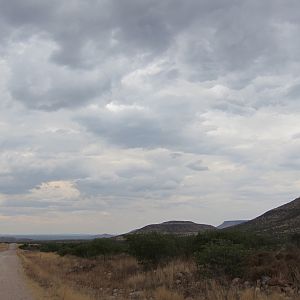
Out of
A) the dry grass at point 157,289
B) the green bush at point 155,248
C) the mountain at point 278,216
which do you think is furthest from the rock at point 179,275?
the mountain at point 278,216

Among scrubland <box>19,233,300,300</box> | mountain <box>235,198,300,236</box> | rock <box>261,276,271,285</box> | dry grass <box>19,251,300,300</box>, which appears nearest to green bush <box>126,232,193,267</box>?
dry grass <box>19,251,300,300</box>

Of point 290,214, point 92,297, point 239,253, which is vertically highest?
point 290,214

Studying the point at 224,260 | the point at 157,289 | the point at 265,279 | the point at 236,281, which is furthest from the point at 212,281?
the point at 157,289

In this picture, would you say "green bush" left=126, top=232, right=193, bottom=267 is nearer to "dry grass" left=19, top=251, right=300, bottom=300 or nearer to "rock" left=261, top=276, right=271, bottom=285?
"dry grass" left=19, top=251, right=300, bottom=300

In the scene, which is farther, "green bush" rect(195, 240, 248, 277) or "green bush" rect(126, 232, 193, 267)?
"green bush" rect(126, 232, 193, 267)

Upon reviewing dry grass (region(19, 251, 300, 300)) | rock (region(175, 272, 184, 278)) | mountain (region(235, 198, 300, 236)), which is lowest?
dry grass (region(19, 251, 300, 300))

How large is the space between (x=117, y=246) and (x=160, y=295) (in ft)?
108

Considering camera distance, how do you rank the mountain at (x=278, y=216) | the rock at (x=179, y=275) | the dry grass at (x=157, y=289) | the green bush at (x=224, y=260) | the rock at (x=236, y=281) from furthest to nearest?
the mountain at (x=278, y=216)
the rock at (x=179, y=275)
the green bush at (x=224, y=260)
the rock at (x=236, y=281)
the dry grass at (x=157, y=289)

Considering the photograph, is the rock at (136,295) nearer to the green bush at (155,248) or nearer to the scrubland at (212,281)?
the scrubland at (212,281)

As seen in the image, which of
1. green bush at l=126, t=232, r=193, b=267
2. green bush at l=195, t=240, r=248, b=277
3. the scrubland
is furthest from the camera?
green bush at l=126, t=232, r=193, b=267

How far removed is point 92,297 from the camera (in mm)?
18844

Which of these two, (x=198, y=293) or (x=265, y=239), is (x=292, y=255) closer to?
(x=198, y=293)

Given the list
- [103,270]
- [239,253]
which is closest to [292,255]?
[239,253]

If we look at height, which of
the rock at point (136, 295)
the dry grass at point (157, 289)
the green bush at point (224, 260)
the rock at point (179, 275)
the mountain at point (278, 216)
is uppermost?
the mountain at point (278, 216)
